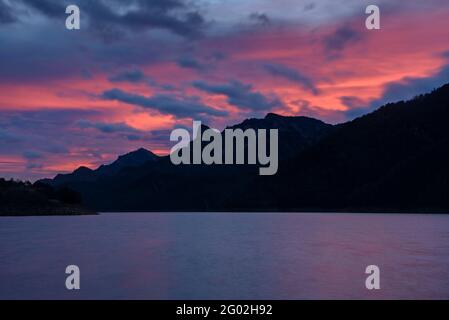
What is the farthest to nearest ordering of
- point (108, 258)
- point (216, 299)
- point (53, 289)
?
1. point (108, 258)
2. point (53, 289)
3. point (216, 299)

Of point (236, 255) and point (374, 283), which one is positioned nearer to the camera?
point (374, 283)

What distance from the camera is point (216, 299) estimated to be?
4262cm

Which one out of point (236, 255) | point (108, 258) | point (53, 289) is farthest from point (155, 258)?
point (53, 289)
